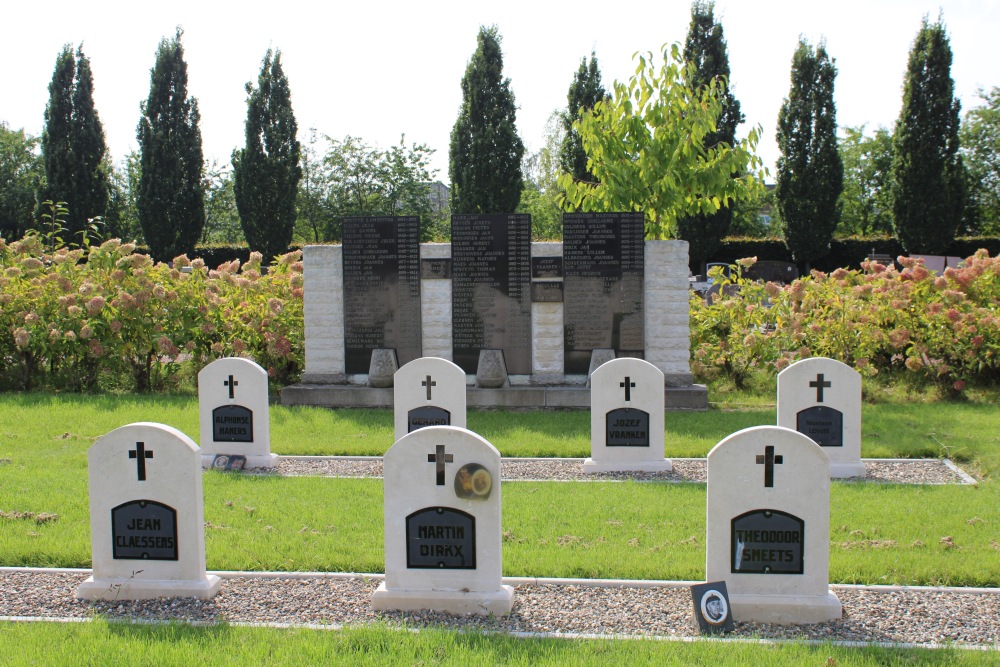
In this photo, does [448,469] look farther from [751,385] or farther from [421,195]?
[421,195]

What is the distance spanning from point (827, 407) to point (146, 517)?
5.42m

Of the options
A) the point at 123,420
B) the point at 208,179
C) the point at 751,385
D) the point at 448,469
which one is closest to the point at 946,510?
the point at 448,469

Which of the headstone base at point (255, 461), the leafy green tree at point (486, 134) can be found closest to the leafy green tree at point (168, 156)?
the leafy green tree at point (486, 134)

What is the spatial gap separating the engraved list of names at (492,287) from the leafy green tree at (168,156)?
72.6ft

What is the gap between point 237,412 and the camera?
8.05m

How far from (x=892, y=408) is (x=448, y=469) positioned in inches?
307

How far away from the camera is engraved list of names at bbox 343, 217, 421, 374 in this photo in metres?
11.3

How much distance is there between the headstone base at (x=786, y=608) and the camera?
441 cm

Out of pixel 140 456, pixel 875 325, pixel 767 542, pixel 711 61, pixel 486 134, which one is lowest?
pixel 767 542

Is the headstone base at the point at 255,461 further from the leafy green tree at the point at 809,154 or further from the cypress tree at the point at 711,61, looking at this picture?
the leafy green tree at the point at 809,154

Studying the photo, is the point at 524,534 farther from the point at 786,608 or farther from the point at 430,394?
the point at 430,394

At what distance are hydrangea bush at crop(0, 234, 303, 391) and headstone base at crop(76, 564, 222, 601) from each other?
7.58m

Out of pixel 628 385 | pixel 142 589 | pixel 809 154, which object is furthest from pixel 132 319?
pixel 809 154

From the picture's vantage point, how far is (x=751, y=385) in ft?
41.1
